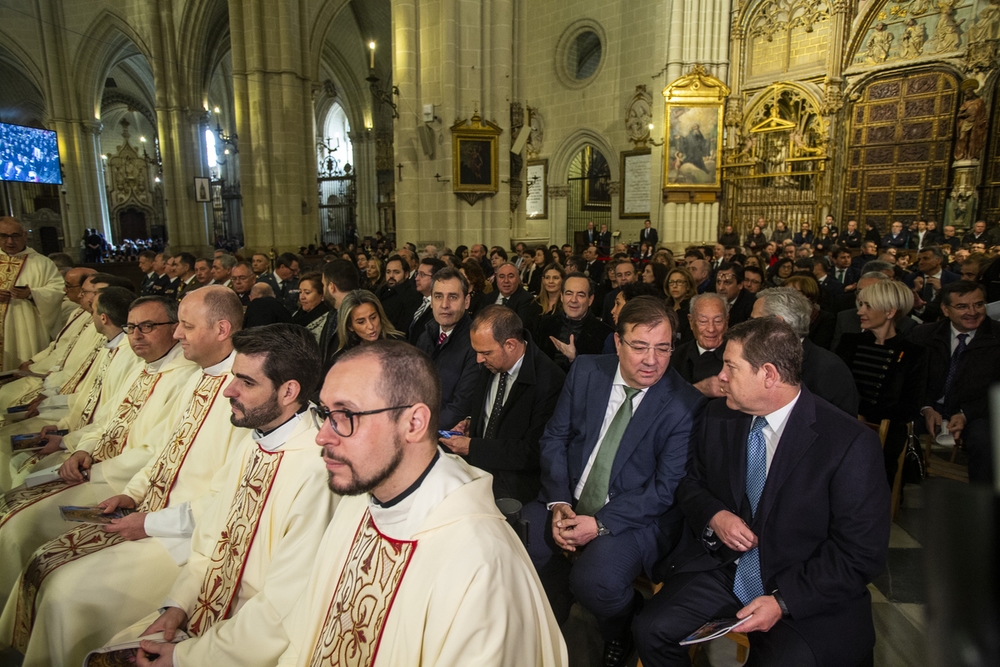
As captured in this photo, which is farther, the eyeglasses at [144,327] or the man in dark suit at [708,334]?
the man in dark suit at [708,334]

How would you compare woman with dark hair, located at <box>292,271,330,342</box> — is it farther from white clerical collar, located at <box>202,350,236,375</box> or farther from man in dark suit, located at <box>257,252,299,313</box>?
man in dark suit, located at <box>257,252,299,313</box>

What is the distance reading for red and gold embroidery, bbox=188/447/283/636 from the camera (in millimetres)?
2463

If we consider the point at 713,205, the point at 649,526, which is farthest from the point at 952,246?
the point at 649,526

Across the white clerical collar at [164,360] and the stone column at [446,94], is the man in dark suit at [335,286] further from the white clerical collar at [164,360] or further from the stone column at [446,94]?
the stone column at [446,94]

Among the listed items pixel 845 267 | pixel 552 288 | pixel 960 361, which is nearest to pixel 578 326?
pixel 552 288

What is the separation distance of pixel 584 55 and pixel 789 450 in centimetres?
2010

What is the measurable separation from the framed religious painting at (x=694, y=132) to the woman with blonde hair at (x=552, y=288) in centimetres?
1116

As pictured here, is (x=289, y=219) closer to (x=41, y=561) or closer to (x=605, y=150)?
(x=605, y=150)

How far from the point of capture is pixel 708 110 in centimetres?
Result: 1559

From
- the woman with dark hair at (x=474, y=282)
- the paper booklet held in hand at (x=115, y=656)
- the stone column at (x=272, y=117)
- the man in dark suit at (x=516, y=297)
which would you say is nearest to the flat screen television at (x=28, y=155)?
the stone column at (x=272, y=117)

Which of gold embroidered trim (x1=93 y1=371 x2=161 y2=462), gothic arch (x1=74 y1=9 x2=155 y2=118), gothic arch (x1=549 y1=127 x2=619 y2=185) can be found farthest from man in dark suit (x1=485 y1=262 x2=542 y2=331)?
gothic arch (x1=74 y1=9 x2=155 y2=118)

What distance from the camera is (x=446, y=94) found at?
9.73 m

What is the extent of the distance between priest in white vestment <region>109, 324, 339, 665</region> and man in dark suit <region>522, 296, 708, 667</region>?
1.15 meters

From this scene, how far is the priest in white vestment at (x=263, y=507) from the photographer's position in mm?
2297
